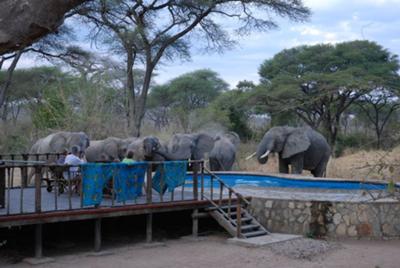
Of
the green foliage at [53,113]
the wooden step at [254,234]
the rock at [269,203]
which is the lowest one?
the wooden step at [254,234]

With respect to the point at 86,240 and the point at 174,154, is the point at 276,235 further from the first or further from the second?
the point at 174,154

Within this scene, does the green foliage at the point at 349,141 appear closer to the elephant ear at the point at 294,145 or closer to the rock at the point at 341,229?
the elephant ear at the point at 294,145

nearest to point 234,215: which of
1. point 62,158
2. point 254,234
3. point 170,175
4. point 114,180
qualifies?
point 254,234

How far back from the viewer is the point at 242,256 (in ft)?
31.9

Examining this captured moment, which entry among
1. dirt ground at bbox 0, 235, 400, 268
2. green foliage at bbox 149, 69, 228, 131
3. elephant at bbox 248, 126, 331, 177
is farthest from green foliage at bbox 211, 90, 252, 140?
dirt ground at bbox 0, 235, 400, 268

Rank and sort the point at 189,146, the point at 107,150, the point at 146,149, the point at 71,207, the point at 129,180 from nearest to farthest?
the point at 71,207 < the point at 129,180 < the point at 146,149 < the point at 107,150 < the point at 189,146

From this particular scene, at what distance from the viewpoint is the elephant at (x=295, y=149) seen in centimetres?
1806

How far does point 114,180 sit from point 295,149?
8988mm

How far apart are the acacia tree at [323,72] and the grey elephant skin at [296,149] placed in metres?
9.99

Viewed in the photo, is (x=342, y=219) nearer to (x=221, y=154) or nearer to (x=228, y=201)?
(x=228, y=201)

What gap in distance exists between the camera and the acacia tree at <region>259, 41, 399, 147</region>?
30.4m

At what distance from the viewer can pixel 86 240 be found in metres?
11.0

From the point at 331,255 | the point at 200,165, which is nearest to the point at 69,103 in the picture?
the point at 200,165

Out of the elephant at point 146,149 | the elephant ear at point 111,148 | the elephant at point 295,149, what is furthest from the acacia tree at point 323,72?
the elephant at point 146,149
